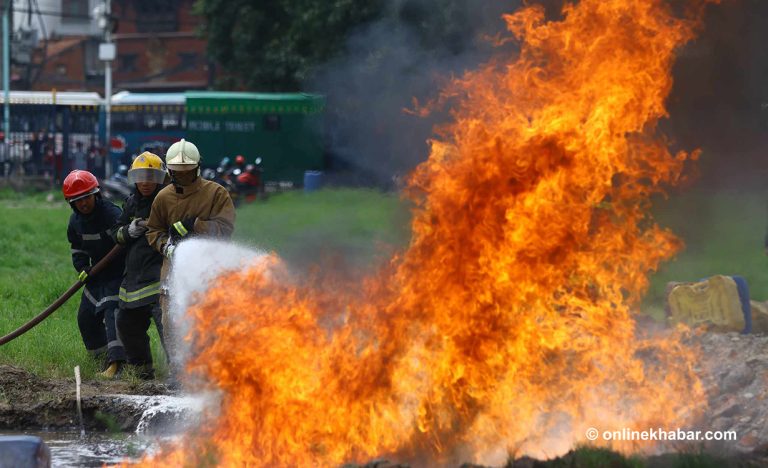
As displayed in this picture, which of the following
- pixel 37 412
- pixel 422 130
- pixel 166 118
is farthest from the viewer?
pixel 166 118

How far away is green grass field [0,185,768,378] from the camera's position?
337 inches

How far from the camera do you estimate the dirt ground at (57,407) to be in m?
7.83

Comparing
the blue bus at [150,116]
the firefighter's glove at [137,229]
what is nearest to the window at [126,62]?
the blue bus at [150,116]

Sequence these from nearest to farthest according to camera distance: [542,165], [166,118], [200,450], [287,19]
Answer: [200,450] < [542,165] < [287,19] < [166,118]

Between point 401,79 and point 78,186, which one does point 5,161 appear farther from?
point 78,186

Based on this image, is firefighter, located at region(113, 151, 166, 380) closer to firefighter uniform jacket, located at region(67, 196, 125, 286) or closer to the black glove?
firefighter uniform jacket, located at region(67, 196, 125, 286)

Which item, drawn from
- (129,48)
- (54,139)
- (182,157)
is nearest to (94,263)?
(182,157)

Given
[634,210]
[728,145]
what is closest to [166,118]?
[728,145]

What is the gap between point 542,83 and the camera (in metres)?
6.60

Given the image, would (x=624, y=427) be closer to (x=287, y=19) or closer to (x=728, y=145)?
(x=728, y=145)

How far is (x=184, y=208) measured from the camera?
8.11 meters

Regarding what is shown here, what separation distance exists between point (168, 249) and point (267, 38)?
23480 mm

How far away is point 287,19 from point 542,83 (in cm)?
2412

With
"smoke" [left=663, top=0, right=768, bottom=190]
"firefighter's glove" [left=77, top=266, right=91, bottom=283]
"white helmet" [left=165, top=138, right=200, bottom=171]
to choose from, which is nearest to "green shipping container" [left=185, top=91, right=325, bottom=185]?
"smoke" [left=663, top=0, right=768, bottom=190]
